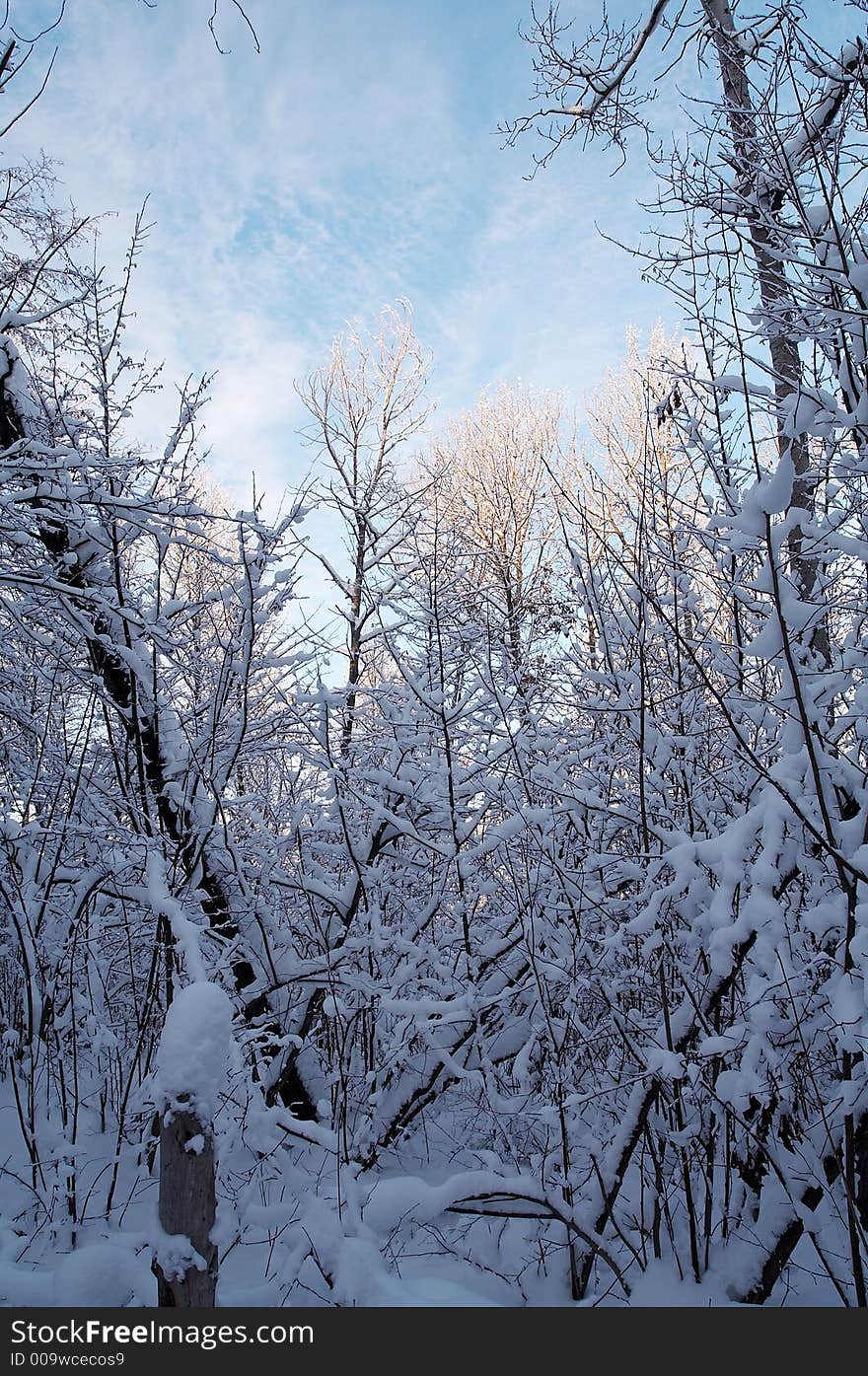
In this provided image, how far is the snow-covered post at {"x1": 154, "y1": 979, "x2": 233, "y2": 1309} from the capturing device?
5.52ft

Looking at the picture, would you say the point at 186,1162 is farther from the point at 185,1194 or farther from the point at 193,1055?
the point at 193,1055

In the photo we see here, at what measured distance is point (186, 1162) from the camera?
1688 mm

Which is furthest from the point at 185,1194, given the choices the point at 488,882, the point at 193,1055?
the point at 488,882

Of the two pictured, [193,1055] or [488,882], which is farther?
[488,882]

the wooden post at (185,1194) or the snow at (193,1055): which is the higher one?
the snow at (193,1055)

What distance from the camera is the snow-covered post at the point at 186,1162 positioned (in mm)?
1682

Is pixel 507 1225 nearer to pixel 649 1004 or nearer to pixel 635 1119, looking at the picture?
pixel 635 1119

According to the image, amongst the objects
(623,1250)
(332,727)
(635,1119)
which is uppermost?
(332,727)

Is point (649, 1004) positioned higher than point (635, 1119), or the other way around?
point (649, 1004)

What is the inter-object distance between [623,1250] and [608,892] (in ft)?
4.28

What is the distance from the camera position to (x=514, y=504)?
50.9 feet

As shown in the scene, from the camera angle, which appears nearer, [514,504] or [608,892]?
[608,892]
